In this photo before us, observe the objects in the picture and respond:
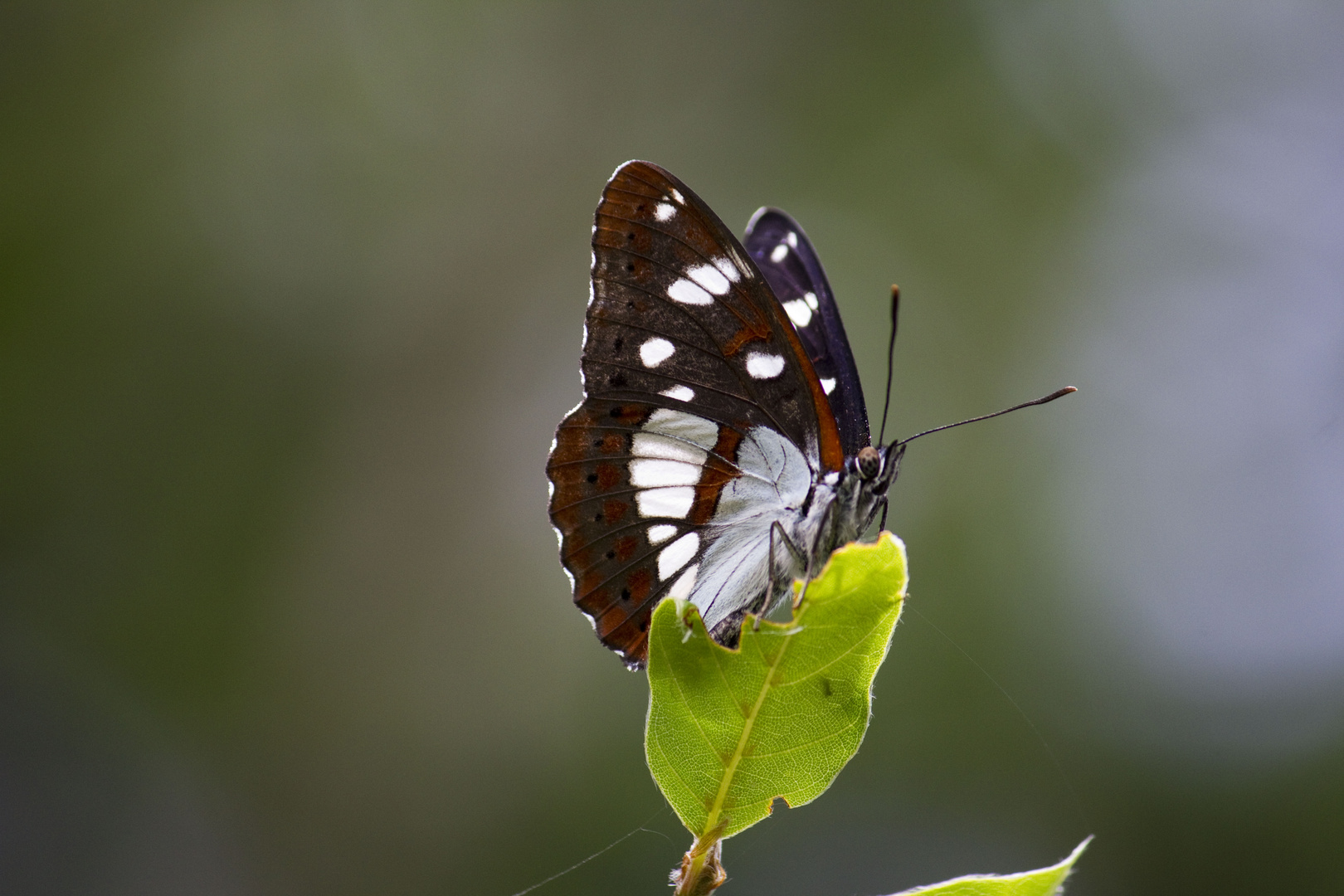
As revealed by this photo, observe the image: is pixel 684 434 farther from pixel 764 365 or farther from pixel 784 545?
pixel 784 545

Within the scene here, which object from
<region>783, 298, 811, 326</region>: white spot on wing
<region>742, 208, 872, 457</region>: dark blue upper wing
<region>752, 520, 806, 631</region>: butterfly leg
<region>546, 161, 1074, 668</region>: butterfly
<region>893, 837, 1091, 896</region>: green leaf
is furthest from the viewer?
<region>783, 298, 811, 326</region>: white spot on wing

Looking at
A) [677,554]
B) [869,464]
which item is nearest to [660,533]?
[677,554]

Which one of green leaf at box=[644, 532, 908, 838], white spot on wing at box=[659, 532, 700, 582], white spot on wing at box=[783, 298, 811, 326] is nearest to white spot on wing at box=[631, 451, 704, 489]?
white spot on wing at box=[659, 532, 700, 582]

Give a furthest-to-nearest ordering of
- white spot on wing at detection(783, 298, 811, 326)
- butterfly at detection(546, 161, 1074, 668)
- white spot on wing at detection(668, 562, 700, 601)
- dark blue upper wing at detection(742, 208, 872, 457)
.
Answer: white spot on wing at detection(783, 298, 811, 326)
dark blue upper wing at detection(742, 208, 872, 457)
white spot on wing at detection(668, 562, 700, 601)
butterfly at detection(546, 161, 1074, 668)

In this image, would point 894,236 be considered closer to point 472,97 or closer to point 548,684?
point 472,97

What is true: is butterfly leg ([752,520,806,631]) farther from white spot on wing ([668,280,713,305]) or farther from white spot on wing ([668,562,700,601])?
white spot on wing ([668,280,713,305])

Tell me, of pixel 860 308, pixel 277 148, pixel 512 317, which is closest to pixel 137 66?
pixel 277 148
